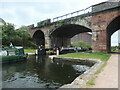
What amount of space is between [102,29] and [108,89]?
57.9ft

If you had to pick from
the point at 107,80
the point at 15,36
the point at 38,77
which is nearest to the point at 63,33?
the point at 15,36

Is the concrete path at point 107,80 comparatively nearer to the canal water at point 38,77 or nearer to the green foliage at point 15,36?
the canal water at point 38,77

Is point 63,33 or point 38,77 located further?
point 63,33

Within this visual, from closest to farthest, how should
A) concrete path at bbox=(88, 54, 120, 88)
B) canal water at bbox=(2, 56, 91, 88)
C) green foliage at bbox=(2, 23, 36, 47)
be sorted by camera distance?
1. concrete path at bbox=(88, 54, 120, 88)
2. canal water at bbox=(2, 56, 91, 88)
3. green foliage at bbox=(2, 23, 36, 47)

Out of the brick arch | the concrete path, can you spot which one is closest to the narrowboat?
the concrete path

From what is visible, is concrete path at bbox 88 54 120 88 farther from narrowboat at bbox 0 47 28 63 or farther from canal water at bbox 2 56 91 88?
narrowboat at bbox 0 47 28 63

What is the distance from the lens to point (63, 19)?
2689cm

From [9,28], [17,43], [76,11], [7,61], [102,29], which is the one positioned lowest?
[7,61]

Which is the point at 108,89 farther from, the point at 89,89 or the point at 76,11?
the point at 76,11

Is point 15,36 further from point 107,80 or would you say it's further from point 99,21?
point 107,80

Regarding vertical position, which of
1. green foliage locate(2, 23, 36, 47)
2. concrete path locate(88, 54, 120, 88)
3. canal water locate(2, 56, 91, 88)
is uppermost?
green foliage locate(2, 23, 36, 47)

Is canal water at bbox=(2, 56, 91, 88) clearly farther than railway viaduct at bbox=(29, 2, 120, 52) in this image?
No

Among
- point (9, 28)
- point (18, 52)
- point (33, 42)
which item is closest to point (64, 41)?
point (33, 42)

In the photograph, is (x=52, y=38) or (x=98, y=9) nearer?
(x=98, y=9)
